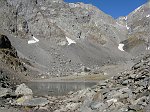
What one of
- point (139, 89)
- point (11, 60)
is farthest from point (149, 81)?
point (11, 60)

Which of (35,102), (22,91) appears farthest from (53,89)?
(35,102)

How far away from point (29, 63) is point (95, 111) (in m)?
162

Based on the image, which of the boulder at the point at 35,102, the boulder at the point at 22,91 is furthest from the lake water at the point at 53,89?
the boulder at the point at 35,102

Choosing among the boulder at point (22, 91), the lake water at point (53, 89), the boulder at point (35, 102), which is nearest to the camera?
the boulder at point (35, 102)

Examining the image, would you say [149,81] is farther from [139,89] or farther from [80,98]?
[80,98]

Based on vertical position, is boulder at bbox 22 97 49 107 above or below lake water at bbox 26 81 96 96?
below

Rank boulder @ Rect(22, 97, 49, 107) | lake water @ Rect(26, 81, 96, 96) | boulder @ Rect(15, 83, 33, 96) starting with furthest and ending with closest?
lake water @ Rect(26, 81, 96, 96) → boulder @ Rect(15, 83, 33, 96) → boulder @ Rect(22, 97, 49, 107)

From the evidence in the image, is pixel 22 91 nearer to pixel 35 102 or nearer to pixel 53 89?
pixel 35 102

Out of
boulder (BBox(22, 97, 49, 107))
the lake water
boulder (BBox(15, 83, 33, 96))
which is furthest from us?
the lake water

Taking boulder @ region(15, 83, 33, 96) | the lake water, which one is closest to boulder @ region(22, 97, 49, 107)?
boulder @ region(15, 83, 33, 96)

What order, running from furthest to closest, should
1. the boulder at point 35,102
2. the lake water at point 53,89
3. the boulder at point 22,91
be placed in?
the lake water at point 53,89, the boulder at point 22,91, the boulder at point 35,102

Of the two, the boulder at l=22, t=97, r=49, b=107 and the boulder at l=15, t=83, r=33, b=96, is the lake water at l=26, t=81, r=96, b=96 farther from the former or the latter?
the boulder at l=22, t=97, r=49, b=107

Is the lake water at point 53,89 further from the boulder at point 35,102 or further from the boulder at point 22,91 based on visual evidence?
the boulder at point 35,102

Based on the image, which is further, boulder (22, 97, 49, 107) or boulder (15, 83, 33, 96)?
boulder (15, 83, 33, 96)
